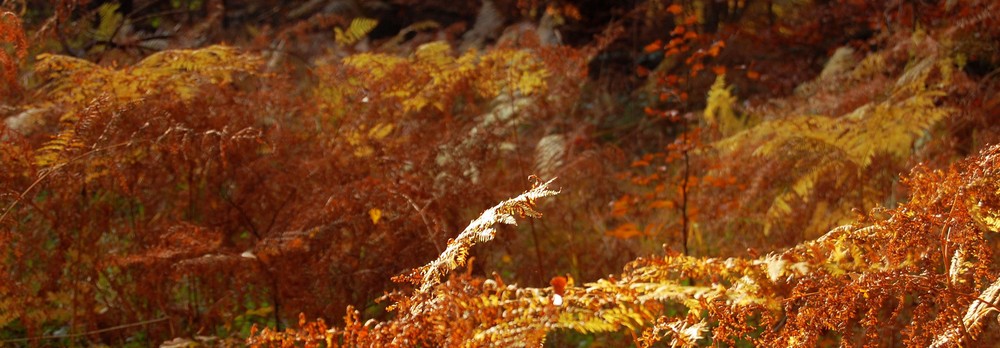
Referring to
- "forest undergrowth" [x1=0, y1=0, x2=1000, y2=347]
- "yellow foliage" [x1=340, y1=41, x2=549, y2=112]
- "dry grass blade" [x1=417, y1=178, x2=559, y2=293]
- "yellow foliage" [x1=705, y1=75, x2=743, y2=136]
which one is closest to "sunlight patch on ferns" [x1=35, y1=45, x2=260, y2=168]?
"forest undergrowth" [x1=0, y1=0, x2=1000, y2=347]

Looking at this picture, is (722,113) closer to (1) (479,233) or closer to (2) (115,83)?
(2) (115,83)

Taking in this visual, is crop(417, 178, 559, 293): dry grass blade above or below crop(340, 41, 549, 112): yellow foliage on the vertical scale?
above

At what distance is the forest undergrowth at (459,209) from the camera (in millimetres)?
2176

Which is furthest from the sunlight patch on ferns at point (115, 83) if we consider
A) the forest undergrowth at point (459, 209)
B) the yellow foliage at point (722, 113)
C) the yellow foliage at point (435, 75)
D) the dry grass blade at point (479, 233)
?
the yellow foliage at point (722, 113)

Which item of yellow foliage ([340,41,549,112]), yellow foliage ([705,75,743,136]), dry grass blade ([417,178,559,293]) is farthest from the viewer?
yellow foliage ([705,75,743,136])

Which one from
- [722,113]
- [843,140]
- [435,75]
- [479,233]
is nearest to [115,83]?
[435,75]

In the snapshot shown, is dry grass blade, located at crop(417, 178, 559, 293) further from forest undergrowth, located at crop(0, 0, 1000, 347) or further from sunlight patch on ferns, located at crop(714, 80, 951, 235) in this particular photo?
sunlight patch on ferns, located at crop(714, 80, 951, 235)

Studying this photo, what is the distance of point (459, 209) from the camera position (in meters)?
3.79

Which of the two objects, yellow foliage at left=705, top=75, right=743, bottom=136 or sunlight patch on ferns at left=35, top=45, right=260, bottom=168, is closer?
sunlight patch on ferns at left=35, top=45, right=260, bottom=168

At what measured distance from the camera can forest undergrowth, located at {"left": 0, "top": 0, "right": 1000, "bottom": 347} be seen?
218 centimetres

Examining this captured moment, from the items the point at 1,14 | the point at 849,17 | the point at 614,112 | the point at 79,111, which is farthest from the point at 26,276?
the point at 849,17

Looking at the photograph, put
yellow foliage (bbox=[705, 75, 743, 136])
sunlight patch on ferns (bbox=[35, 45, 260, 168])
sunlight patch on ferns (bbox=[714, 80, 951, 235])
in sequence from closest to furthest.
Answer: sunlight patch on ferns (bbox=[35, 45, 260, 168])
sunlight patch on ferns (bbox=[714, 80, 951, 235])
yellow foliage (bbox=[705, 75, 743, 136])

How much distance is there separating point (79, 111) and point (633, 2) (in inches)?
222

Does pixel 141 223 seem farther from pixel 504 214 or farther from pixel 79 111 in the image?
pixel 504 214
